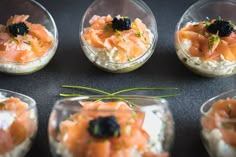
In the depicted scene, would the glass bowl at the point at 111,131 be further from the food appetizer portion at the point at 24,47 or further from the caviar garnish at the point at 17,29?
the caviar garnish at the point at 17,29

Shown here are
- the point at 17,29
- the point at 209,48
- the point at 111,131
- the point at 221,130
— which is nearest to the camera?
the point at 111,131

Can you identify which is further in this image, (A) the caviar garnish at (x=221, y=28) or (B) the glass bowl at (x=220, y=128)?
(A) the caviar garnish at (x=221, y=28)

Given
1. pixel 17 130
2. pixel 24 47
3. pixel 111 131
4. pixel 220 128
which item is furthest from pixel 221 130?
pixel 24 47

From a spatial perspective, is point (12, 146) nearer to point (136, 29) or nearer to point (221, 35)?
point (136, 29)

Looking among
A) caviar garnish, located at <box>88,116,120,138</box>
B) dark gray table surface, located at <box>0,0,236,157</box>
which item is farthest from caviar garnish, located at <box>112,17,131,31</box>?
caviar garnish, located at <box>88,116,120,138</box>

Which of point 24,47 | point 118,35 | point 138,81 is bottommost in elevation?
point 138,81

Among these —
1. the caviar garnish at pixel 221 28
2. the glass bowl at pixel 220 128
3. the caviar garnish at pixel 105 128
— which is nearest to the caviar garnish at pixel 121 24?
the caviar garnish at pixel 221 28

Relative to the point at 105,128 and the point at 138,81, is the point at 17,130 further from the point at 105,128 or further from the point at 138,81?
the point at 138,81
